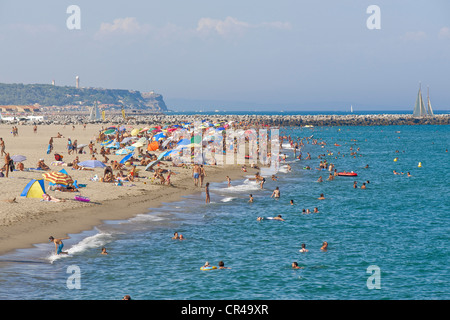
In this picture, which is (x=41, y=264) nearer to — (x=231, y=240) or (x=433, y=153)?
(x=231, y=240)

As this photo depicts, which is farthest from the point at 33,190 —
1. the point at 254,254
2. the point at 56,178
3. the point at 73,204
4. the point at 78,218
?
the point at 254,254

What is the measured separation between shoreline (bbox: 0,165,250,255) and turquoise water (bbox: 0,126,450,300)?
802mm

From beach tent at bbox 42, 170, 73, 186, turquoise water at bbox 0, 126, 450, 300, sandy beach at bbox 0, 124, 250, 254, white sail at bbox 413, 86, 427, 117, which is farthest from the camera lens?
white sail at bbox 413, 86, 427, 117

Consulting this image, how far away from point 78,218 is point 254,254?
33.2 ft

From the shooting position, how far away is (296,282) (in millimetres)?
19516

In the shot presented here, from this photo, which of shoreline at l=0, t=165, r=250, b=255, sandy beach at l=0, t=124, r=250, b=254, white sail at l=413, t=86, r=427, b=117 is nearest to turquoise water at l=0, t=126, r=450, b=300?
shoreline at l=0, t=165, r=250, b=255

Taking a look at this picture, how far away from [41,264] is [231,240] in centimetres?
933

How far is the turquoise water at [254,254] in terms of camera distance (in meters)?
18.3

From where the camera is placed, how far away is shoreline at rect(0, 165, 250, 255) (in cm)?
2262

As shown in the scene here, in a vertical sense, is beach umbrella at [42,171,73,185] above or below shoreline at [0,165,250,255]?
above

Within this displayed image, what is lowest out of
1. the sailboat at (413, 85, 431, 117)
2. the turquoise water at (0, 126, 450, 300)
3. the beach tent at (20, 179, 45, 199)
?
the turquoise water at (0, 126, 450, 300)

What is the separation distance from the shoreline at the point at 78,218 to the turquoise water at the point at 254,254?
31.6 inches

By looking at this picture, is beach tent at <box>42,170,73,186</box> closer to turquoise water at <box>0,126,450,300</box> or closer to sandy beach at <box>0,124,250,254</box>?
sandy beach at <box>0,124,250,254</box>
